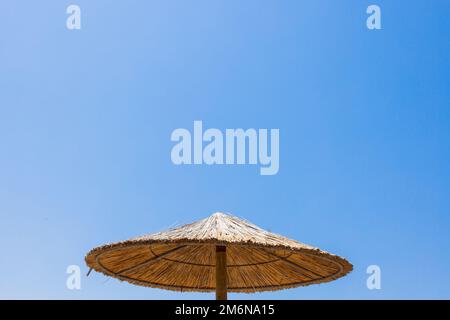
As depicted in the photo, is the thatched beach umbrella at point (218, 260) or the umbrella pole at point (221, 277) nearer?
the thatched beach umbrella at point (218, 260)

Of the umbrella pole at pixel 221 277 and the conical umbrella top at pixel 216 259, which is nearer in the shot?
the conical umbrella top at pixel 216 259

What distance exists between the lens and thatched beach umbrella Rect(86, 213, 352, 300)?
5.54 m

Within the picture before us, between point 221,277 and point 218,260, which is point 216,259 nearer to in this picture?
point 218,260

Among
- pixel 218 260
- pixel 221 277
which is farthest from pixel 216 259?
pixel 221 277

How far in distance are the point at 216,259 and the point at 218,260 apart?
0.10 feet

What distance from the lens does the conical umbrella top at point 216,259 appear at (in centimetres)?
554

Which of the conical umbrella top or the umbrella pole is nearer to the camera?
the conical umbrella top

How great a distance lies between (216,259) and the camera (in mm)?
6379

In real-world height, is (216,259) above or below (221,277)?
above

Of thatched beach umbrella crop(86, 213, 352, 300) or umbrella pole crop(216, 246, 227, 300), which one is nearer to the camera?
thatched beach umbrella crop(86, 213, 352, 300)

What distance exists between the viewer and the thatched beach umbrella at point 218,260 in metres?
5.54

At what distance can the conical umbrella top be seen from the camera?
554 cm
